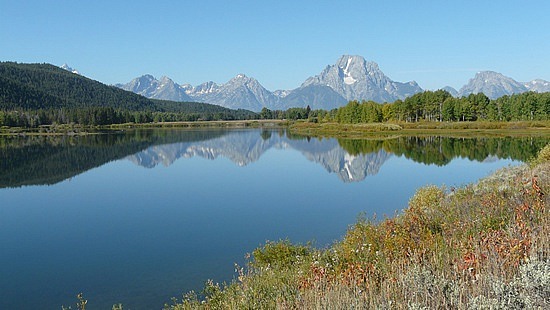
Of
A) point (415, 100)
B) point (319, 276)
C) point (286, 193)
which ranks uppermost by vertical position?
point (415, 100)

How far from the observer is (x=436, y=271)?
8414 mm

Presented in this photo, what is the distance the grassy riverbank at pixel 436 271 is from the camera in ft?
21.8

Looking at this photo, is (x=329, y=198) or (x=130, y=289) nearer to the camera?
(x=130, y=289)

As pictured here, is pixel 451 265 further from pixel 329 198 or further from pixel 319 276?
pixel 329 198

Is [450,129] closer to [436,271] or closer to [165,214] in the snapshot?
[165,214]

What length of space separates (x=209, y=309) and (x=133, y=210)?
22053mm

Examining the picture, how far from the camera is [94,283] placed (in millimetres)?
16781

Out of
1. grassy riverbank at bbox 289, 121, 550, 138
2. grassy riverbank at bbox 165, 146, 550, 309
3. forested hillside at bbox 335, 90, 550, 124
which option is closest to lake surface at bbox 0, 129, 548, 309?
grassy riverbank at bbox 165, 146, 550, 309

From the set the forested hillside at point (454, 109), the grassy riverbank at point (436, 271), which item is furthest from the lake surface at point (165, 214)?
the forested hillside at point (454, 109)

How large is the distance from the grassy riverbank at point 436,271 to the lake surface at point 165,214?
310 centimetres

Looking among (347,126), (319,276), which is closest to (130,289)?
(319,276)

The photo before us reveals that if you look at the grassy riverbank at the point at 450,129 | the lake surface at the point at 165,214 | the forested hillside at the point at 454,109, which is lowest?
the lake surface at the point at 165,214

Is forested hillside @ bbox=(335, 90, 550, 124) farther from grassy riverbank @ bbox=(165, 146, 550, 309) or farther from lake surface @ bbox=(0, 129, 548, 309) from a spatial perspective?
grassy riverbank @ bbox=(165, 146, 550, 309)

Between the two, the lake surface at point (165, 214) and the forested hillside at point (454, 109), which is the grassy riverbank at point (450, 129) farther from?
the lake surface at point (165, 214)
